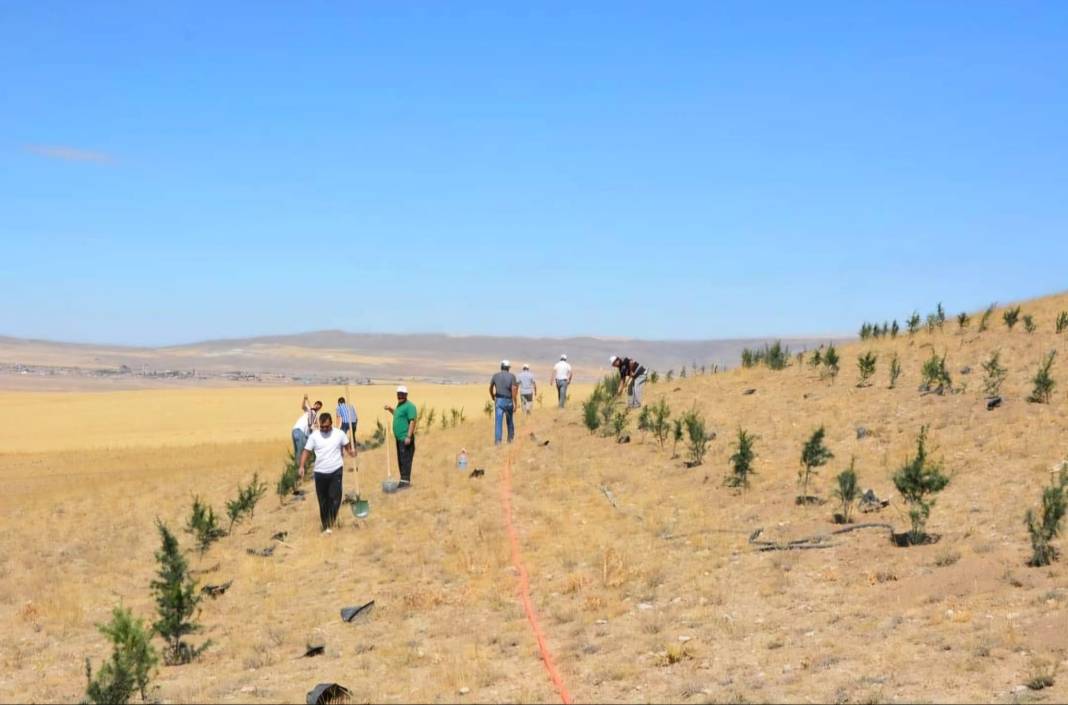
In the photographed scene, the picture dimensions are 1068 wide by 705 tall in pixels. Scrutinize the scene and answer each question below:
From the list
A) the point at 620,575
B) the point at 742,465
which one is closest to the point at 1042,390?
the point at 742,465

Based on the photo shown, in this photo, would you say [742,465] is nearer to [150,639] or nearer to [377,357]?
[150,639]

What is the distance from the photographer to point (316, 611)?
35.1ft

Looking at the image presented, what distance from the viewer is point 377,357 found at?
172m

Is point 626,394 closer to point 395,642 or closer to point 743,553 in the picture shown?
point 743,553

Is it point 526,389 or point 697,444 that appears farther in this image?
point 526,389

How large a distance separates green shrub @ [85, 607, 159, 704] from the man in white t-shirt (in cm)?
590

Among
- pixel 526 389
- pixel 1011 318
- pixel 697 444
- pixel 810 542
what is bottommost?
pixel 810 542

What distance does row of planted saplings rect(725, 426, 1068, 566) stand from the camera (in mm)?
9664

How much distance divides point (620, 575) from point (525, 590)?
0.94m

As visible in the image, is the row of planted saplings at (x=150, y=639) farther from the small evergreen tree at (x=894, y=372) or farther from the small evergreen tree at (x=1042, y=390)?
the small evergreen tree at (x=894, y=372)

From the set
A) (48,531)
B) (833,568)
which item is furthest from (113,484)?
(833,568)

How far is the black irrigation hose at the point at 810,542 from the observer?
1128 centimetres

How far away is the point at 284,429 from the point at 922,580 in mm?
33334

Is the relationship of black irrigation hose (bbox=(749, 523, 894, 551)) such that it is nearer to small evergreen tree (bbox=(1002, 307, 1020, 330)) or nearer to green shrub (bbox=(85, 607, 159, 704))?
green shrub (bbox=(85, 607, 159, 704))
